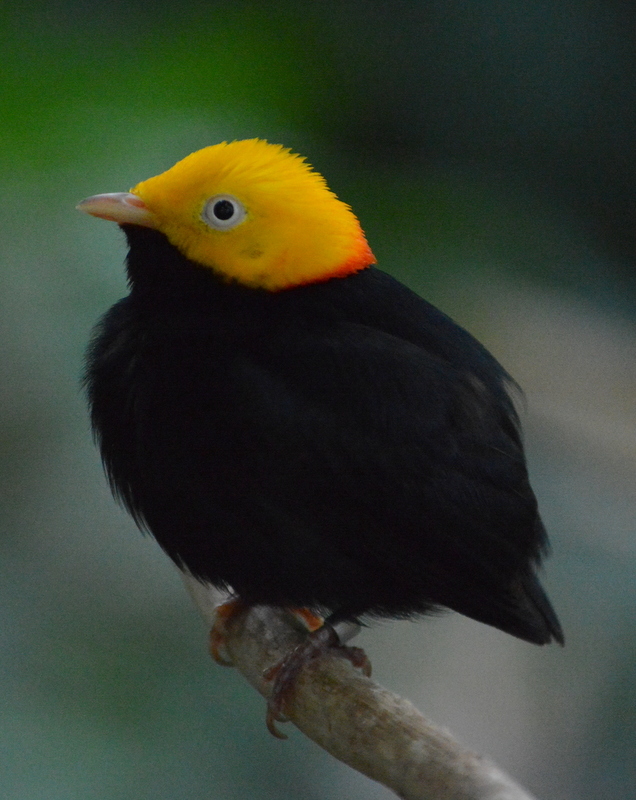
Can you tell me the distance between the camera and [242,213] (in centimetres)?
224

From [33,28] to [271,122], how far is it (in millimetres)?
678

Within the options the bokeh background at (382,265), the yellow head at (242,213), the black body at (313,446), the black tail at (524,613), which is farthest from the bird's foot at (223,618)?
the yellow head at (242,213)

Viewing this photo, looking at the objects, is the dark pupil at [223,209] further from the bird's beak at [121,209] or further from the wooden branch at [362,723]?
the wooden branch at [362,723]

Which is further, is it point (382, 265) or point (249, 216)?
point (382, 265)

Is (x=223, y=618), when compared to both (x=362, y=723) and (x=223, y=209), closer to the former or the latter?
(x=362, y=723)

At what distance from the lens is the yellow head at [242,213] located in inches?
88.4

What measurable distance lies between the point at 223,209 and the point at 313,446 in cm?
51

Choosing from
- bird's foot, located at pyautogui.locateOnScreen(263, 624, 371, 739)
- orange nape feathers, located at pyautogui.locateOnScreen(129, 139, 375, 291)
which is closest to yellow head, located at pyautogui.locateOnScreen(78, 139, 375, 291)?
orange nape feathers, located at pyautogui.locateOnScreen(129, 139, 375, 291)

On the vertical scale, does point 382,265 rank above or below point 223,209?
above

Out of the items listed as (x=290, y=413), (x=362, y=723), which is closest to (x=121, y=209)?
(x=290, y=413)

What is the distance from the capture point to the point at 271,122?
304cm

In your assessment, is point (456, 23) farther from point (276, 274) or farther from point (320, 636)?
point (320, 636)

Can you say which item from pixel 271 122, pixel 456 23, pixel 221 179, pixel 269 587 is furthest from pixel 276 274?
pixel 456 23

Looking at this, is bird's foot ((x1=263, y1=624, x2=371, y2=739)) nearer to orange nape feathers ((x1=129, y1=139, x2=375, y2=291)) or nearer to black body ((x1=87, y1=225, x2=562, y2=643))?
black body ((x1=87, y1=225, x2=562, y2=643))
